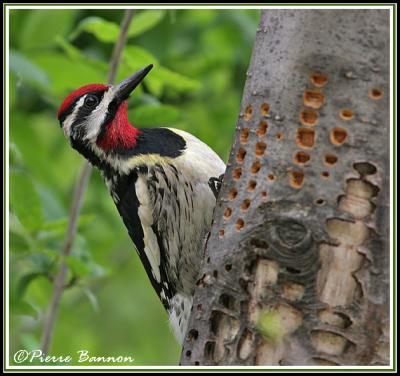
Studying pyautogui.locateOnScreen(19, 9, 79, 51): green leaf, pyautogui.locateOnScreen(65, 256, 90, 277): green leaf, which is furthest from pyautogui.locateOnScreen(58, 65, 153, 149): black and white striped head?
pyautogui.locateOnScreen(65, 256, 90, 277): green leaf

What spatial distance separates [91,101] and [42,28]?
605 millimetres

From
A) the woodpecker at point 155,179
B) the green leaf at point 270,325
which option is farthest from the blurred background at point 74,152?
the green leaf at point 270,325

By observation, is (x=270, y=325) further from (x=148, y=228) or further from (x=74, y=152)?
(x=74, y=152)

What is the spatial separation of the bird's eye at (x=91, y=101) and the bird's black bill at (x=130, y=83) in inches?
5.2

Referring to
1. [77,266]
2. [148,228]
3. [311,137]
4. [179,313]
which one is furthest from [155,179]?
[311,137]

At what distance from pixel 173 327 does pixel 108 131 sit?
106 cm

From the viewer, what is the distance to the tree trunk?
7.76 feet

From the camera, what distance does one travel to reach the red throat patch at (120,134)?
4012 millimetres

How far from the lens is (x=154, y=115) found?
154 inches

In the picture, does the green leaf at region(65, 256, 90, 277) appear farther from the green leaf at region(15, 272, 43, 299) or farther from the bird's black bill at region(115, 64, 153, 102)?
the bird's black bill at region(115, 64, 153, 102)

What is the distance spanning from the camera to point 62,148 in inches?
218

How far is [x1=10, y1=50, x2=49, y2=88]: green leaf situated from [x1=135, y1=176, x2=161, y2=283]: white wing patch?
68 centimetres

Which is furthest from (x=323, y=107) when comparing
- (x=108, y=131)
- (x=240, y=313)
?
(x=108, y=131)

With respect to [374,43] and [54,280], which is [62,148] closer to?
[54,280]
